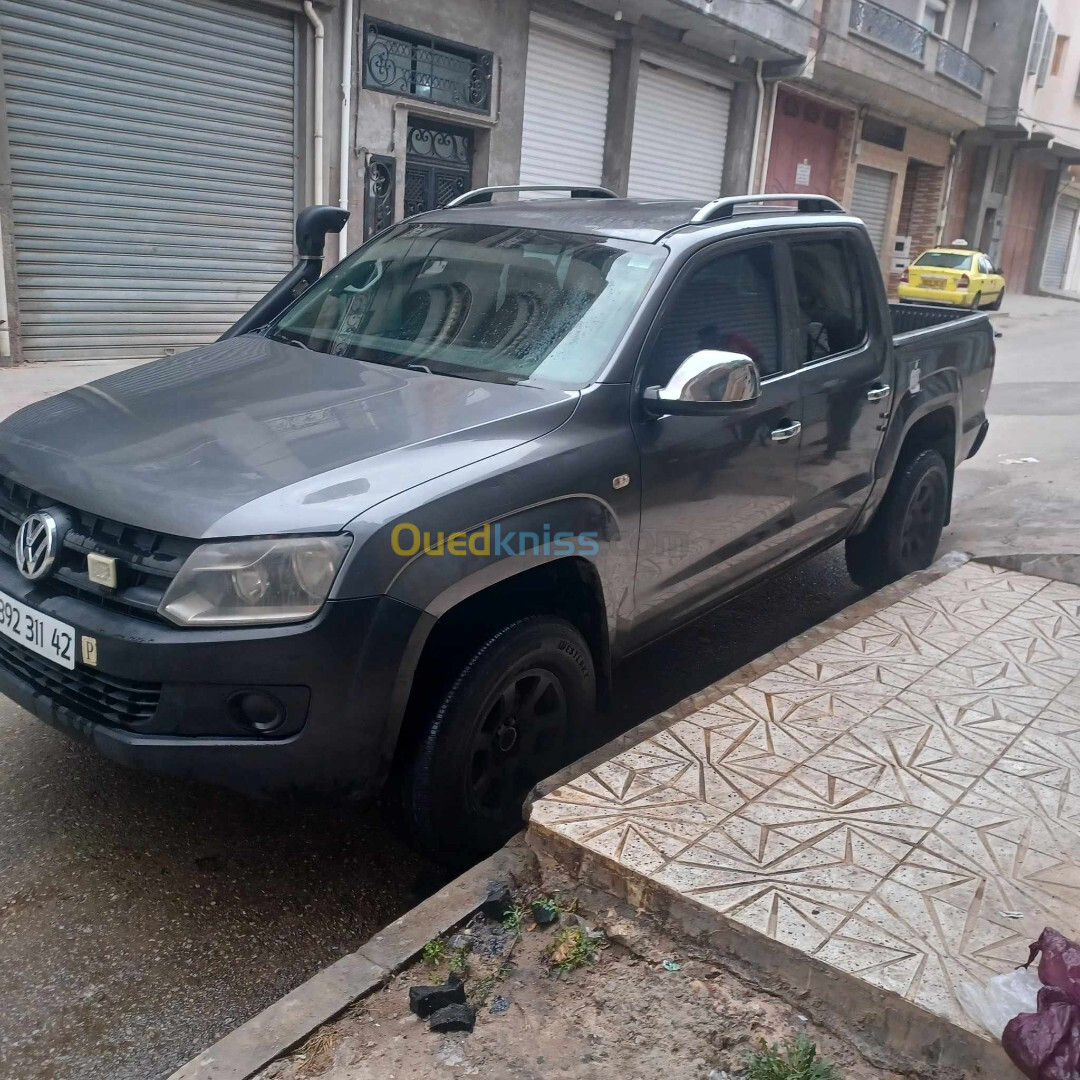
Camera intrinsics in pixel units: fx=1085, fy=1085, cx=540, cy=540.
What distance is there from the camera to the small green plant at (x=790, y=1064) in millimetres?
2096

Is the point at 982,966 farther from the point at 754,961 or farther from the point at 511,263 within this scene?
the point at 511,263

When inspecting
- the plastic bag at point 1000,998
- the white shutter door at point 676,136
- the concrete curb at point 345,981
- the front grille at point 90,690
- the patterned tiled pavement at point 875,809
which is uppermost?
the white shutter door at point 676,136

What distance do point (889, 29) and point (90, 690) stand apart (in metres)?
23.1

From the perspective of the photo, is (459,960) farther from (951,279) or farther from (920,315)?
(951,279)

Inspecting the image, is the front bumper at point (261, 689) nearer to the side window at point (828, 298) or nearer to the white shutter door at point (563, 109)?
the side window at point (828, 298)

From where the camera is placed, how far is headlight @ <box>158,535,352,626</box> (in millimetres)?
2477

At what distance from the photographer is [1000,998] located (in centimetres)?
217

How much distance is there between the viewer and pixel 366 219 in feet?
41.7

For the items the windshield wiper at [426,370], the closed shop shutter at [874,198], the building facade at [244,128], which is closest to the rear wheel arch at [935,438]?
the windshield wiper at [426,370]

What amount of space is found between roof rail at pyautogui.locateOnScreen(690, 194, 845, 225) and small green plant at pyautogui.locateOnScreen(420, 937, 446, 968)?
2.51 m

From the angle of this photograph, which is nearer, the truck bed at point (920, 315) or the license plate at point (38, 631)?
the license plate at point (38, 631)

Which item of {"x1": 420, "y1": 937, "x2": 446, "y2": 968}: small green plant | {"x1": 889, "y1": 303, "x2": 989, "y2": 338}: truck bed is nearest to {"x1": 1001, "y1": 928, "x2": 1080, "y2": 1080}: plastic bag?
{"x1": 420, "y1": 937, "x2": 446, "y2": 968}: small green plant

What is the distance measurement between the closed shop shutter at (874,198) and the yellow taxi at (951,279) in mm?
1253

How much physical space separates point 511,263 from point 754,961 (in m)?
2.37
